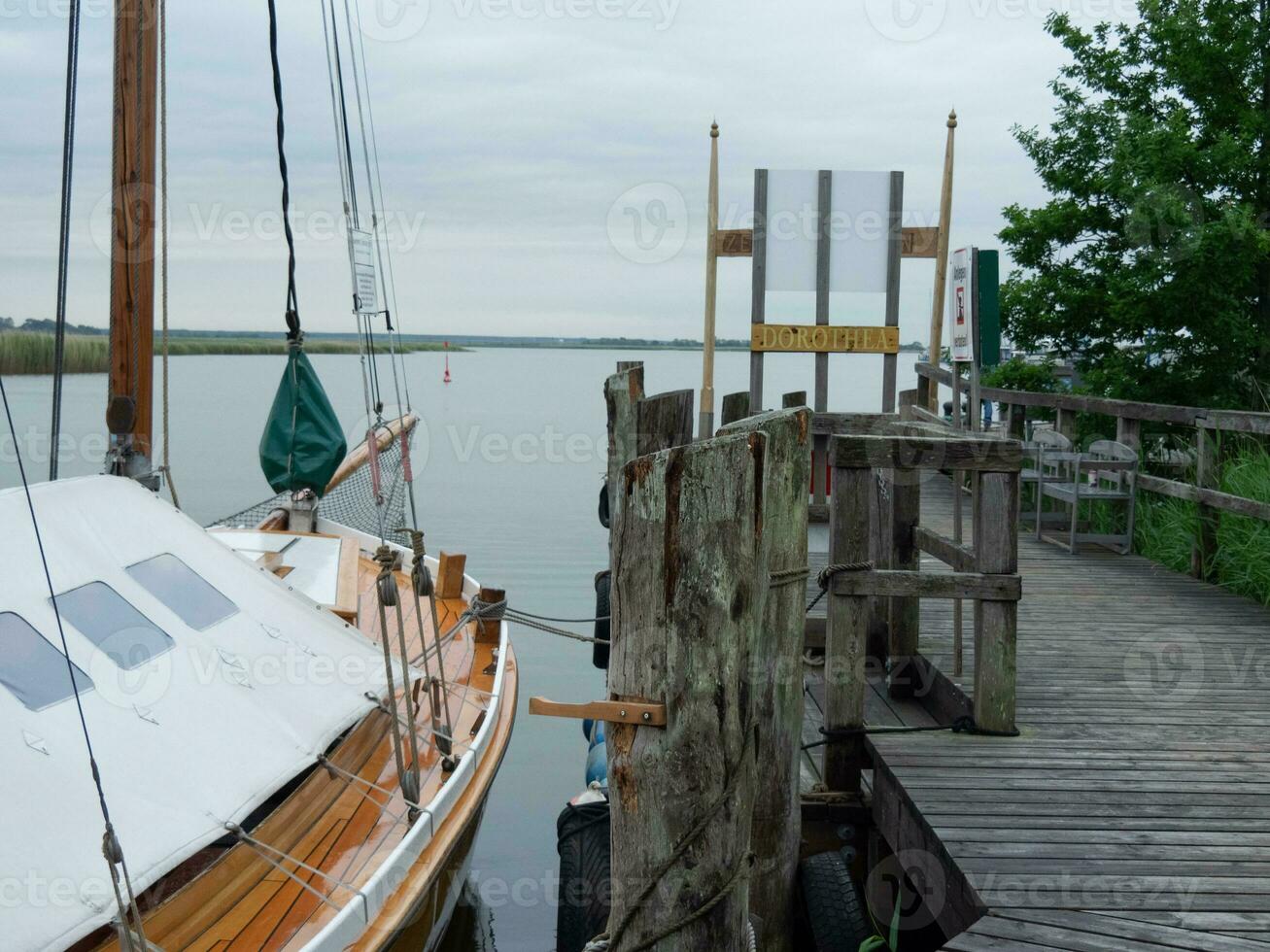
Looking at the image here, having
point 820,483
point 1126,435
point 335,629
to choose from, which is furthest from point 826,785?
point 1126,435

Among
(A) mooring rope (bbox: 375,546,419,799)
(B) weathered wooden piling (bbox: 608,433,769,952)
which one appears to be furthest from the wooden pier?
(A) mooring rope (bbox: 375,546,419,799)

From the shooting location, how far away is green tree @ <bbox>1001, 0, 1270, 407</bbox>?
35.6 feet

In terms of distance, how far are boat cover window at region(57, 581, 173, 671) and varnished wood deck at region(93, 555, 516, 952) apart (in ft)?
2.04

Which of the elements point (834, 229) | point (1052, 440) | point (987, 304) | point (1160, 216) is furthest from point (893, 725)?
point (1160, 216)

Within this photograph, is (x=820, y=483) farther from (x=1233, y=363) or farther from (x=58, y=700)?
(x=58, y=700)

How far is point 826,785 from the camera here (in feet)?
16.2

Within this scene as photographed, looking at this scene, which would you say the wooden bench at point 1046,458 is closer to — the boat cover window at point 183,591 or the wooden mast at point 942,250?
the wooden mast at point 942,250

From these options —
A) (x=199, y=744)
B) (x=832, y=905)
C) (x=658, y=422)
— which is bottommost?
(x=832, y=905)

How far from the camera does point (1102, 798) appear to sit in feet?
14.5

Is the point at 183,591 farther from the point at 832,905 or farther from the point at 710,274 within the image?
the point at 710,274

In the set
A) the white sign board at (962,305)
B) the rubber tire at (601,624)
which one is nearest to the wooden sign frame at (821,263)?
the rubber tire at (601,624)

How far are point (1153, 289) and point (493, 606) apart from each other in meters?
6.81

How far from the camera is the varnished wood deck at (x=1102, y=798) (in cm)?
360

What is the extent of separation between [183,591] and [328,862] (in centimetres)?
133
